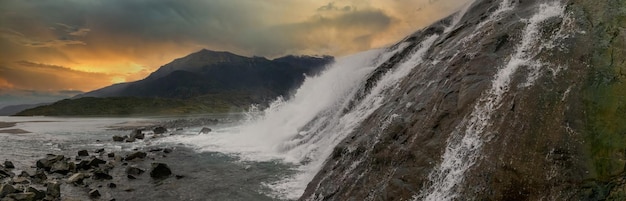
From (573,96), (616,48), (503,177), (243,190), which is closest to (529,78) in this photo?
(573,96)

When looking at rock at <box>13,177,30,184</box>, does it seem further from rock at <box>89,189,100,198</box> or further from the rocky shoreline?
rock at <box>89,189,100,198</box>

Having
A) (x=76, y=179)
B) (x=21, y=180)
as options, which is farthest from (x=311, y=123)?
(x=21, y=180)

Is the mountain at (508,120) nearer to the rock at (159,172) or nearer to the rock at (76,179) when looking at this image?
the rock at (159,172)

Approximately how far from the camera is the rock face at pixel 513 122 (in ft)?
40.9

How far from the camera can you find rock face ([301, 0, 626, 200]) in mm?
12477

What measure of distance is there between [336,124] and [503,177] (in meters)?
20.0

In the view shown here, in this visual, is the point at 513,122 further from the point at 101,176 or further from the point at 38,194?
the point at 101,176

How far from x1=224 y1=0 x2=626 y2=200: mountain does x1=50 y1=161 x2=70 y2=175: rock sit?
21161mm

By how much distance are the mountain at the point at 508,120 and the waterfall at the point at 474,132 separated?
42 mm

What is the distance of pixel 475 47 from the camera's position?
62.9 ft

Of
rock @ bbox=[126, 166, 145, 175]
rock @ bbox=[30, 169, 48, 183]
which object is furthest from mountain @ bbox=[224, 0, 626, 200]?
rock @ bbox=[30, 169, 48, 183]

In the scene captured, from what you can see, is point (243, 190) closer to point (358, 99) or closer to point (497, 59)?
point (358, 99)

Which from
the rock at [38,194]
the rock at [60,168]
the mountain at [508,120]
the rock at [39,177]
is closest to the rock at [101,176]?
the rock at [39,177]

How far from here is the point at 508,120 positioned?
1421cm
